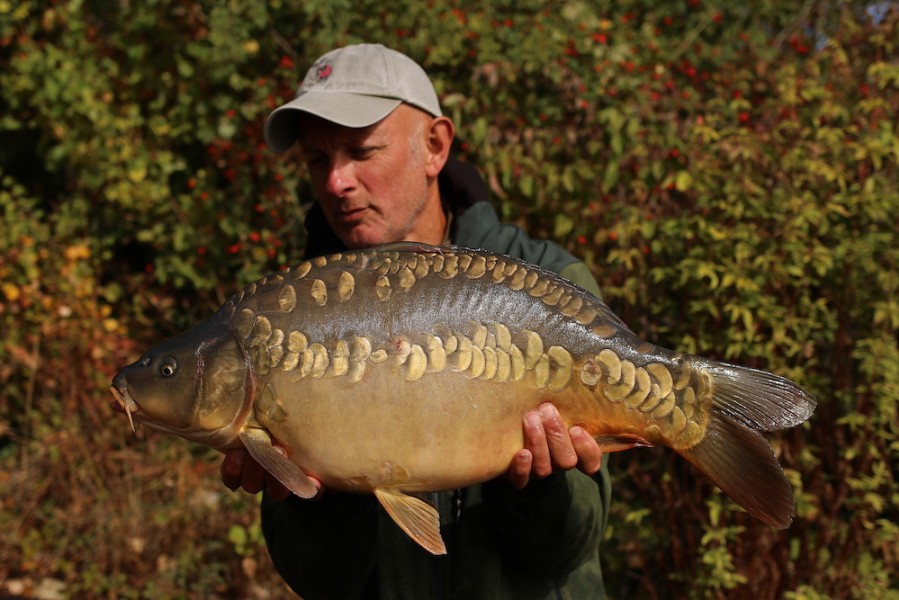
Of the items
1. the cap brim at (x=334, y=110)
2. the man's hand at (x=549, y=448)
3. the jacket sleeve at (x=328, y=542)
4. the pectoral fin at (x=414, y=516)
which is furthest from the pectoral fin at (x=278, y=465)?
the cap brim at (x=334, y=110)

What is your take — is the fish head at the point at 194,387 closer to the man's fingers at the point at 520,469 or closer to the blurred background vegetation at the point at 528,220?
the man's fingers at the point at 520,469

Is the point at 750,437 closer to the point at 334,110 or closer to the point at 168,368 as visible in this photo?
the point at 168,368

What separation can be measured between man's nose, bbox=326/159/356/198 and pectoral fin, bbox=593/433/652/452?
81 centimetres

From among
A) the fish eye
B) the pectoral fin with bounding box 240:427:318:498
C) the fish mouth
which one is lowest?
the pectoral fin with bounding box 240:427:318:498

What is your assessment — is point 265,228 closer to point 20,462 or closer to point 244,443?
point 20,462

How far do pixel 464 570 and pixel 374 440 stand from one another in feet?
1.71

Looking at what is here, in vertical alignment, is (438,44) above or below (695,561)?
above

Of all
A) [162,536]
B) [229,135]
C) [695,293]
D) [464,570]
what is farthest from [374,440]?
[229,135]

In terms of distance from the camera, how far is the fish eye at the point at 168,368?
156cm

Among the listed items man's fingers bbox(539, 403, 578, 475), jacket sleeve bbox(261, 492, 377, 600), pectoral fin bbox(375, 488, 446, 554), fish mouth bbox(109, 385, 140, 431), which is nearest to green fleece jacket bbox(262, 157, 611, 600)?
jacket sleeve bbox(261, 492, 377, 600)

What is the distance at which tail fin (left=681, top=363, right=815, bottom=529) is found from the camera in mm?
1515

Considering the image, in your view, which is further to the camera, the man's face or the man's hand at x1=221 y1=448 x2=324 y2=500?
the man's face

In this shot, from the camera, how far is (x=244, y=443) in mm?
1533

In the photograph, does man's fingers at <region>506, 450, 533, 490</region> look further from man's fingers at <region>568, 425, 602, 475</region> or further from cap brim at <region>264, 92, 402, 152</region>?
cap brim at <region>264, 92, 402, 152</region>
